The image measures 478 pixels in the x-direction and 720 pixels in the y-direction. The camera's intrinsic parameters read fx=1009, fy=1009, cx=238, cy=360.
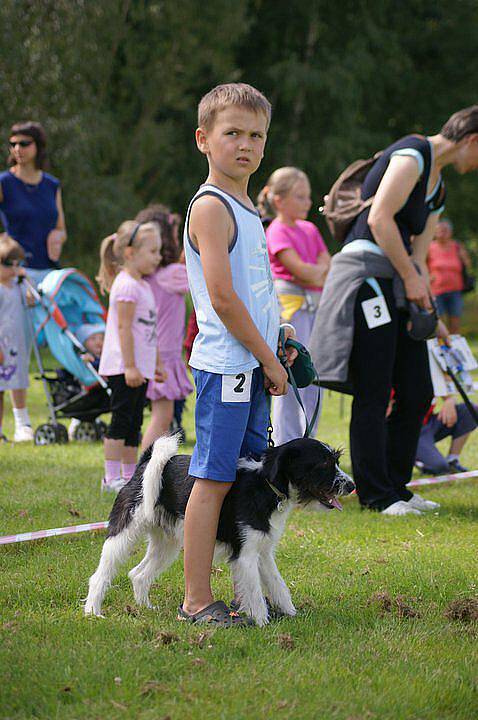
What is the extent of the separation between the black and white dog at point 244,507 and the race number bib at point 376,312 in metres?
2.12

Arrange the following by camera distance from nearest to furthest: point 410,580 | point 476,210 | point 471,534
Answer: point 410,580
point 471,534
point 476,210

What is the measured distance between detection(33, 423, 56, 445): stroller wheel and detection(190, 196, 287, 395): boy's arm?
540 centimetres

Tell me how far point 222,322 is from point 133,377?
2.95 meters

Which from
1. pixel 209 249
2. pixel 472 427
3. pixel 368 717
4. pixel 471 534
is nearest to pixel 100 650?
pixel 368 717

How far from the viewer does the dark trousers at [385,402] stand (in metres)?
6.00


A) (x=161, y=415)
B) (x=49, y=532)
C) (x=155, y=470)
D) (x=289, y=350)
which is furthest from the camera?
(x=161, y=415)

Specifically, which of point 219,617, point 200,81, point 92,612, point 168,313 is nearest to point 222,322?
point 219,617

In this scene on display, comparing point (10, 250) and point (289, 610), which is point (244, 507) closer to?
point (289, 610)

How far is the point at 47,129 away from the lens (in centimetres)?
2095

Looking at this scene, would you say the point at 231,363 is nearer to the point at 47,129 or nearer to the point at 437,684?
the point at 437,684

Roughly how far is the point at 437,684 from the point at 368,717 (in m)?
0.37

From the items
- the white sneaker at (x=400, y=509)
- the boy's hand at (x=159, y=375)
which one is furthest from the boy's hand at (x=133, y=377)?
the white sneaker at (x=400, y=509)

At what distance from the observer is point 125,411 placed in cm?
678

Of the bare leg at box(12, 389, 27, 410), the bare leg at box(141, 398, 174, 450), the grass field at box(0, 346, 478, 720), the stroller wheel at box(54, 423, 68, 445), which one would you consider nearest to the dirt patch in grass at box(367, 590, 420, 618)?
the grass field at box(0, 346, 478, 720)
